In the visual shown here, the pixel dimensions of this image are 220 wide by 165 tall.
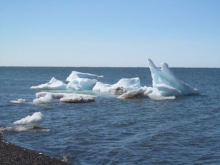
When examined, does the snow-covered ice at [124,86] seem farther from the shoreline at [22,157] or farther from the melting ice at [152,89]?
the shoreline at [22,157]

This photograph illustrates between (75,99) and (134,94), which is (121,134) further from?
(134,94)

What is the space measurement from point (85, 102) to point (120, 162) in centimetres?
1362

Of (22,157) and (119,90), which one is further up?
(119,90)

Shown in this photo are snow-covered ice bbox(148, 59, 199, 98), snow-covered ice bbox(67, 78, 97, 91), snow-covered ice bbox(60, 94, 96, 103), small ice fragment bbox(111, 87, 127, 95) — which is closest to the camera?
snow-covered ice bbox(60, 94, 96, 103)

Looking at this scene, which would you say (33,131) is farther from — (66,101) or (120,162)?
(66,101)

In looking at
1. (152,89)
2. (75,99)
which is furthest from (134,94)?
(75,99)

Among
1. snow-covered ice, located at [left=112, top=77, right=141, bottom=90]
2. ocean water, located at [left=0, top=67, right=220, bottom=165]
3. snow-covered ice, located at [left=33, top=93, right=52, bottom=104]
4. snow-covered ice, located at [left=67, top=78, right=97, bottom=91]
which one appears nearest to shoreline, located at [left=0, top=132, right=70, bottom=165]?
ocean water, located at [left=0, top=67, right=220, bottom=165]

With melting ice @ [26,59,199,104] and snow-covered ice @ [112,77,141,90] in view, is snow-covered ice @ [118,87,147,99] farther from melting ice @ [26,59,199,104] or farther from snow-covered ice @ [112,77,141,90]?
snow-covered ice @ [112,77,141,90]

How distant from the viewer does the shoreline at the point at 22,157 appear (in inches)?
316

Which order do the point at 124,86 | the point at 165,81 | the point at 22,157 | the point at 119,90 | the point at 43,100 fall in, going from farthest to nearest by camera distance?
the point at 124,86 → the point at 119,90 → the point at 165,81 → the point at 43,100 → the point at 22,157

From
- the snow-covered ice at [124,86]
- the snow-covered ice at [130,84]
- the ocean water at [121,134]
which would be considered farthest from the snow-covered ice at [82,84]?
the ocean water at [121,134]

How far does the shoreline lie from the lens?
8016mm

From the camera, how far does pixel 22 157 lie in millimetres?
8430

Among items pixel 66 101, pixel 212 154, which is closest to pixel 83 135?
pixel 212 154
